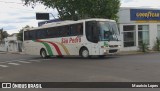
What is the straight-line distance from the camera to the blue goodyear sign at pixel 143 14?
136ft

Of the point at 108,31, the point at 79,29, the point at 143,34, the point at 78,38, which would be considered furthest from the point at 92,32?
the point at 143,34

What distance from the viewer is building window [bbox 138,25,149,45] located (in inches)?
1673

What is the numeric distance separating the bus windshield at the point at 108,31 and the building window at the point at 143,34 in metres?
14.0

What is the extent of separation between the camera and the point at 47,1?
3791cm

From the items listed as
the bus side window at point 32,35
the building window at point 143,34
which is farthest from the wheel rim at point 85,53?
the building window at point 143,34

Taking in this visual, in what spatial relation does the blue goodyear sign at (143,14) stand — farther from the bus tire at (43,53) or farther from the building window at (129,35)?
the bus tire at (43,53)

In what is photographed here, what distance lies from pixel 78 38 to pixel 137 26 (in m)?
14.5

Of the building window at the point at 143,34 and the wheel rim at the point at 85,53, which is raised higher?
the building window at the point at 143,34

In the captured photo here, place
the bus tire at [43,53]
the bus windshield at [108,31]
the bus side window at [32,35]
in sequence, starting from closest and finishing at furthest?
the bus windshield at [108,31]
the bus tire at [43,53]
the bus side window at [32,35]

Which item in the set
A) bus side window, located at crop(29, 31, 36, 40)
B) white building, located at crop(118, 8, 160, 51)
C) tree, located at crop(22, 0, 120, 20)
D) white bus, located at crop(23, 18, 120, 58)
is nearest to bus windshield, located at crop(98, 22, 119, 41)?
white bus, located at crop(23, 18, 120, 58)

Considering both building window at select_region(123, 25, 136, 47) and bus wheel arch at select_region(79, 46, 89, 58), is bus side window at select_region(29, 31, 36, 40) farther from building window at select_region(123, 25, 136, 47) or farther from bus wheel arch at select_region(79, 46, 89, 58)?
building window at select_region(123, 25, 136, 47)

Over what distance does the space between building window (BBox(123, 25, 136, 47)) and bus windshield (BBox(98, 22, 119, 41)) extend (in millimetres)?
12453

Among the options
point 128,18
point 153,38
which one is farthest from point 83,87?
point 153,38

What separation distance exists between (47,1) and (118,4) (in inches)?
284
